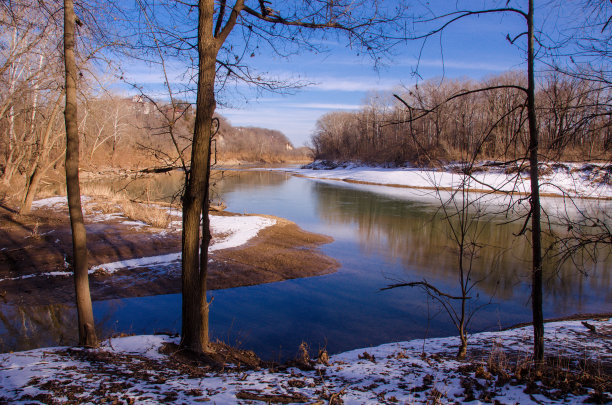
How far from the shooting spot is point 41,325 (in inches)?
289

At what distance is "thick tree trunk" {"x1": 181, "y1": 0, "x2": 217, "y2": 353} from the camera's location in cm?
463

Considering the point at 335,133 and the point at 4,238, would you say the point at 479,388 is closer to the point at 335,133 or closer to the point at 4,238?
the point at 4,238

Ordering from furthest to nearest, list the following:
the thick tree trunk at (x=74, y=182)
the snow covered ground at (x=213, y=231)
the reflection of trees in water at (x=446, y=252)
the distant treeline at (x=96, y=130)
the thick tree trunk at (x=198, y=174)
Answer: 1. the snow covered ground at (x=213, y=231)
2. the reflection of trees in water at (x=446, y=252)
3. the distant treeline at (x=96, y=130)
4. the thick tree trunk at (x=74, y=182)
5. the thick tree trunk at (x=198, y=174)

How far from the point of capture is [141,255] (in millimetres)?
12258

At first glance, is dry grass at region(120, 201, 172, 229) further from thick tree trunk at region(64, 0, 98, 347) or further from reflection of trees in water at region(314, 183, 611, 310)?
thick tree trunk at region(64, 0, 98, 347)

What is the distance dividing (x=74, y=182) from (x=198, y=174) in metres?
1.74

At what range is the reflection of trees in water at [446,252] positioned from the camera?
10211 millimetres

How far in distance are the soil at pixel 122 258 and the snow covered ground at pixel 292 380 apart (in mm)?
4966

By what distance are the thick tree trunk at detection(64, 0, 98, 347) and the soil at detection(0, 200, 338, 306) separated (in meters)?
4.40

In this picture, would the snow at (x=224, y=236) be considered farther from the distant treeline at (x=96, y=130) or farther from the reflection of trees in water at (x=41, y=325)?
the distant treeline at (x=96, y=130)

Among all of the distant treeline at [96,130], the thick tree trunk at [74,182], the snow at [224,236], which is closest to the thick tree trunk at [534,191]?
the distant treeline at [96,130]

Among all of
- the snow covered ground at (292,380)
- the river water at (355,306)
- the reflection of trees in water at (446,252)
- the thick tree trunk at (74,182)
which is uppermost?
the thick tree trunk at (74,182)

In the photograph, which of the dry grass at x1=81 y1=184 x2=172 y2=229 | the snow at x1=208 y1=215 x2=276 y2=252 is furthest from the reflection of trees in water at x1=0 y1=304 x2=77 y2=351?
the dry grass at x1=81 y1=184 x2=172 y2=229

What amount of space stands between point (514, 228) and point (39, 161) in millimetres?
22435
